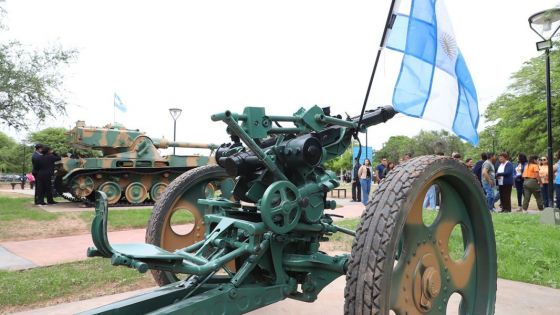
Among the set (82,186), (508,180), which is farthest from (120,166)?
(508,180)

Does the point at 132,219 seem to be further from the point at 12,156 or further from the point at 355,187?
the point at 12,156

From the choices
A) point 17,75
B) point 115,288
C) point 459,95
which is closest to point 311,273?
point 459,95

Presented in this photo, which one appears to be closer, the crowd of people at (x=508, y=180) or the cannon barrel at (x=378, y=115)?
the cannon barrel at (x=378, y=115)

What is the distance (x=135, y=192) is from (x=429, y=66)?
1261 cm

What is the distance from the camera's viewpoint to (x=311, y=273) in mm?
2547

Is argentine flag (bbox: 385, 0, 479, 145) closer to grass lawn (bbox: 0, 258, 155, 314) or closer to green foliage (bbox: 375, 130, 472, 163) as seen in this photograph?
grass lawn (bbox: 0, 258, 155, 314)

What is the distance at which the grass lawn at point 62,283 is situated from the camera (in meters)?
3.73

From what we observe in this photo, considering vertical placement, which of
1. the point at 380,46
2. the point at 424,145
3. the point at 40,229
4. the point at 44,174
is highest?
the point at 424,145

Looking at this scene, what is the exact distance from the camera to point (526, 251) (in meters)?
5.14

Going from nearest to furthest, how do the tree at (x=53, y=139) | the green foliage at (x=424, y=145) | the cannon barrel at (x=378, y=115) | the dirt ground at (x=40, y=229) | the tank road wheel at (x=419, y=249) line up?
the tank road wheel at (x=419, y=249)
the cannon barrel at (x=378, y=115)
the dirt ground at (x=40, y=229)
the tree at (x=53, y=139)
the green foliage at (x=424, y=145)

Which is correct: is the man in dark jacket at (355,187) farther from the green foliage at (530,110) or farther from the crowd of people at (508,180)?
the green foliage at (530,110)

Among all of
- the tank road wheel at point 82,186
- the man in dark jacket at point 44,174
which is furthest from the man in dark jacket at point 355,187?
the man in dark jacket at point 44,174

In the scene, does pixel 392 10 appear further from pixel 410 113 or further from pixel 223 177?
pixel 223 177

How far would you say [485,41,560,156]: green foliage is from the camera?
18.2m
